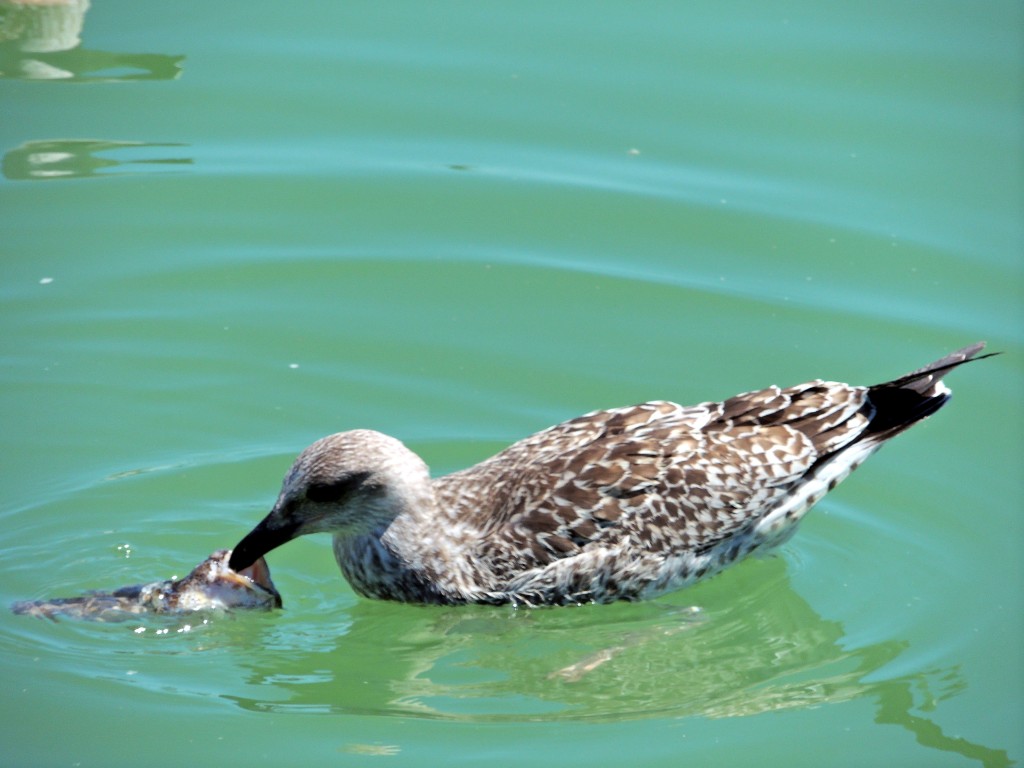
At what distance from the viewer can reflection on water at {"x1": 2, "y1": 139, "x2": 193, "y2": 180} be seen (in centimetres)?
1274

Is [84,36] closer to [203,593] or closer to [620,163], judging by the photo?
[620,163]

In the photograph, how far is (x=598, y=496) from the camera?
894 cm

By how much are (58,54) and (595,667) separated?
846 centimetres

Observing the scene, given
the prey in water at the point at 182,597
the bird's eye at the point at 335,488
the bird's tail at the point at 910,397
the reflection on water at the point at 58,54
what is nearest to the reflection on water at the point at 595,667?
the prey in water at the point at 182,597

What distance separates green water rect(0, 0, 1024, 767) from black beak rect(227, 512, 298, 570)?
0.40 metres

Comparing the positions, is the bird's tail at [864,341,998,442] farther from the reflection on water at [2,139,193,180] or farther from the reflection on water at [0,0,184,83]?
the reflection on water at [0,0,184,83]

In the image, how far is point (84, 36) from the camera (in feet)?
47.3

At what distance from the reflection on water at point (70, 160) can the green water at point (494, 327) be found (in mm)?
Answer: 40

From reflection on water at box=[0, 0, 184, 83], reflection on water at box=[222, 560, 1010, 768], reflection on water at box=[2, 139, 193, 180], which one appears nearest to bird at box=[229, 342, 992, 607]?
reflection on water at box=[222, 560, 1010, 768]

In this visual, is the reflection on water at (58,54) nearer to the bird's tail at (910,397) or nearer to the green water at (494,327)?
the green water at (494,327)

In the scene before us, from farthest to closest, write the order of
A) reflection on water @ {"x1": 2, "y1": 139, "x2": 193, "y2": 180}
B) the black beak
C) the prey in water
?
reflection on water @ {"x1": 2, "y1": 139, "x2": 193, "y2": 180}
the black beak
the prey in water

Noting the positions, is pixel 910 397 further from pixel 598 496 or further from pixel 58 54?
pixel 58 54

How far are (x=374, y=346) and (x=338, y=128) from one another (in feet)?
9.85

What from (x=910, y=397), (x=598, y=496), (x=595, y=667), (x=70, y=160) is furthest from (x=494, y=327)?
(x=70, y=160)
